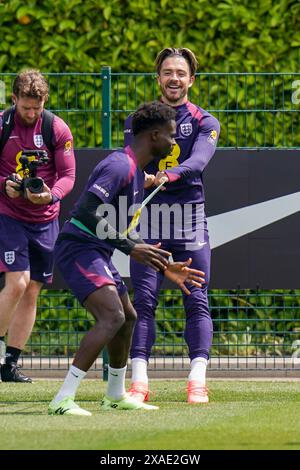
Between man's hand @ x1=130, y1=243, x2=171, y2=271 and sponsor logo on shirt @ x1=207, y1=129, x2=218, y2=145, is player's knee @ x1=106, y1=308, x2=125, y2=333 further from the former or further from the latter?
sponsor logo on shirt @ x1=207, y1=129, x2=218, y2=145

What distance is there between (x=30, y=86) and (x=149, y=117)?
152cm

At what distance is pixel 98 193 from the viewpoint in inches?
295

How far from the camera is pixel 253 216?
404 inches

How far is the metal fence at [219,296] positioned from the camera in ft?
35.4

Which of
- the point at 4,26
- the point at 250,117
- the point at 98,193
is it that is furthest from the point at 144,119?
the point at 4,26

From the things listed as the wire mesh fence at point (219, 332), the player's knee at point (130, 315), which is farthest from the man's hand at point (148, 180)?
the wire mesh fence at point (219, 332)

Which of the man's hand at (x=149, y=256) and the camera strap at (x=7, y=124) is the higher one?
the camera strap at (x=7, y=124)

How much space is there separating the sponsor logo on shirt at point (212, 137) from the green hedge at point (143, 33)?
115 inches

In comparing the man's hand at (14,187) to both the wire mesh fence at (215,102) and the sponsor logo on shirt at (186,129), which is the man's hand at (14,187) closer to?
the sponsor logo on shirt at (186,129)

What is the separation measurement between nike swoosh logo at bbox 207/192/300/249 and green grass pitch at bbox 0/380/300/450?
4.23 feet

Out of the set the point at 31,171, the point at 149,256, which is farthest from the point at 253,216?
the point at 149,256

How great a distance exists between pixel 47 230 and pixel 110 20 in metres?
2.84

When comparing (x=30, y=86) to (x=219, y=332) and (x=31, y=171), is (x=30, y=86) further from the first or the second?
(x=219, y=332)
